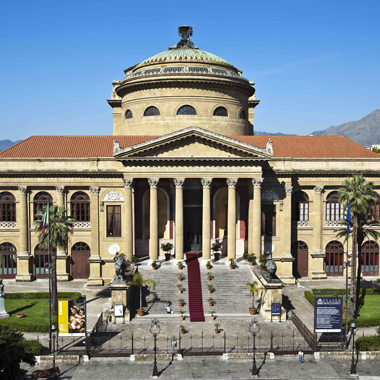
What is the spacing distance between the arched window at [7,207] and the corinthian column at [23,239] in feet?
2.55

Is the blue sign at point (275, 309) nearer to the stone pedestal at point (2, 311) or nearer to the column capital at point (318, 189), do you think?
the column capital at point (318, 189)

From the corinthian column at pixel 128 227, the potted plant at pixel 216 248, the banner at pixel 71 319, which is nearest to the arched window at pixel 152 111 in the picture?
the corinthian column at pixel 128 227

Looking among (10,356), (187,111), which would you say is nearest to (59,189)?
(187,111)

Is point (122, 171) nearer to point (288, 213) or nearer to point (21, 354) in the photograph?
→ point (288, 213)

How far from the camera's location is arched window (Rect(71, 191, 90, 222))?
58.6 meters

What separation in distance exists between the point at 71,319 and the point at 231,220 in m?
22.5

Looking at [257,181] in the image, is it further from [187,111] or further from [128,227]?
[187,111]

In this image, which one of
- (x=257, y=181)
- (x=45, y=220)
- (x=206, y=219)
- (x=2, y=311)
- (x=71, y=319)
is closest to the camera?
(x=71, y=319)

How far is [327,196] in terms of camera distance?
5984 cm

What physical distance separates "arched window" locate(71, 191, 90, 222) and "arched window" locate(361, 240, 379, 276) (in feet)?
110

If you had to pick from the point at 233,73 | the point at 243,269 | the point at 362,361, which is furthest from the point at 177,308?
the point at 233,73

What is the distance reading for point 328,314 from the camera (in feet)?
124

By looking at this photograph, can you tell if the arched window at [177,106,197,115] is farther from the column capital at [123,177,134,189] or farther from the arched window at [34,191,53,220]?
the arched window at [34,191,53,220]

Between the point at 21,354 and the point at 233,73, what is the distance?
161ft
